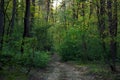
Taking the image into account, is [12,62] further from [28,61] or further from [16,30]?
[16,30]

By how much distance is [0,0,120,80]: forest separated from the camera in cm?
1484

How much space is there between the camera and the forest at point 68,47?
14.8 m

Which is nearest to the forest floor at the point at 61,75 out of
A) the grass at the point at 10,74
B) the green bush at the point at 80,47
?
the grass at the point at 10,74

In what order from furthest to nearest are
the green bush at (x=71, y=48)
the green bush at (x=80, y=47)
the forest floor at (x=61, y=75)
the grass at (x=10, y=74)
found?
the green bush at (x=71, y=48) < the green bush at (x=80, y=47) < the forest floor at (x=61, y=75) < the grass at (x=10, y=74)

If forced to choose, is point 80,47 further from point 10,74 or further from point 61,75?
point 10,74

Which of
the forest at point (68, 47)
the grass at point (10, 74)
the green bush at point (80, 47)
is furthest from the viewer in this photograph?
the green bush at point (80, 47)

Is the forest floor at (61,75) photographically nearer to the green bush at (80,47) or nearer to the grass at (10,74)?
the grass at (10,74)

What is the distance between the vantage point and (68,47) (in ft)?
101

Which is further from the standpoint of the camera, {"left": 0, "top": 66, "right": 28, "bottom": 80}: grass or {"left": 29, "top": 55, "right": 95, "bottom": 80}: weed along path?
{"left": 29, "top": 55, "right": 95, "bottom": 80}: weed along path

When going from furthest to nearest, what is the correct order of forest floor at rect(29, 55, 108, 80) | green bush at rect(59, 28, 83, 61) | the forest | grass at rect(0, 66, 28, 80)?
green bush at rect(59, 28, 83, 61), forest floor at rect(29, 55, 108, 80), the forest, grass at rect(0, 66, 28, 80)

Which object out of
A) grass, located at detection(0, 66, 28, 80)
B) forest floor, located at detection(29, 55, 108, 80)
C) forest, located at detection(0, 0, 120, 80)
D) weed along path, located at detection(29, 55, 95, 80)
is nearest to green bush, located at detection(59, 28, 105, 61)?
forest, located at detection(0, 0, 120, 80)

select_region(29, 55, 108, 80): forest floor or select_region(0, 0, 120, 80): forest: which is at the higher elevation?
select_region(0, 0, 120, 80): forest

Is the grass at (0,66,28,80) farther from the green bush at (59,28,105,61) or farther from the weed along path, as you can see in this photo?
the green bush at (59,28,105,61)

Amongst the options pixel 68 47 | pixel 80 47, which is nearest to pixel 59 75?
pixel 80 47
